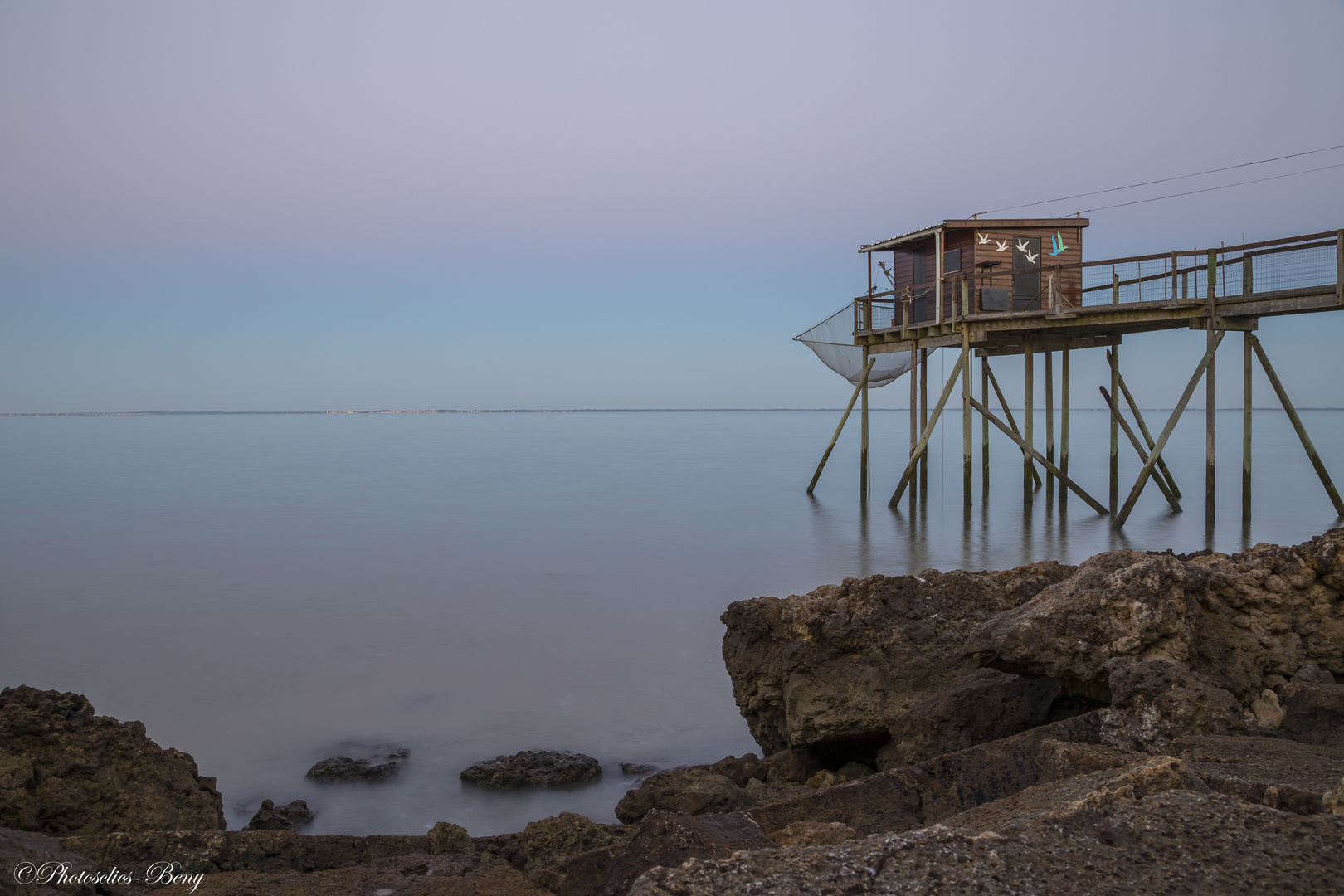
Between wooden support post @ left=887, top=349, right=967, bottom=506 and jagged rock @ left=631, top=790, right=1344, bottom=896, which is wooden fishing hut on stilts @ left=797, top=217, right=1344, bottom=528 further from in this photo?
jagged rock @ left=631, top=790, right=1344, bottom=896

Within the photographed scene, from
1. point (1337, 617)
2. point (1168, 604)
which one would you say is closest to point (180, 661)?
point (1168, 604)

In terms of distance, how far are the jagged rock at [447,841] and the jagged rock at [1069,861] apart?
7.25 ft

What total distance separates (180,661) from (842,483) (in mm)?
23841

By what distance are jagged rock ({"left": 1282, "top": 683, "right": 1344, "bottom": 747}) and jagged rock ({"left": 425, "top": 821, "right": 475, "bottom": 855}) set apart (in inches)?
154

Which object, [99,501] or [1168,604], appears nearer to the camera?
[1168,604]

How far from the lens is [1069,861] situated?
7.63 feet

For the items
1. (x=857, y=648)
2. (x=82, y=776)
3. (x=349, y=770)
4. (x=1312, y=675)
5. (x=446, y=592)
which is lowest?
(x=446, y=592)

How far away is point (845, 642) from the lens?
6051 mm

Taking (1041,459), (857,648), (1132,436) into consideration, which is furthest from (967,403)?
(857,648)

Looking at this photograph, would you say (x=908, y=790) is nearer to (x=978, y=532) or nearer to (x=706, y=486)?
(x=978, y=532)

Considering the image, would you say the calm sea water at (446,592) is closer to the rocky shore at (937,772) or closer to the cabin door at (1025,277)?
the rocky shore at (937,772)

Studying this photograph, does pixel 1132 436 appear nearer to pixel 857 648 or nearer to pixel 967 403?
pixel 967 403

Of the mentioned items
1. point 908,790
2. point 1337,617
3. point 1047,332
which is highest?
point 1047,332

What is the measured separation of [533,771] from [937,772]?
11.4ft
